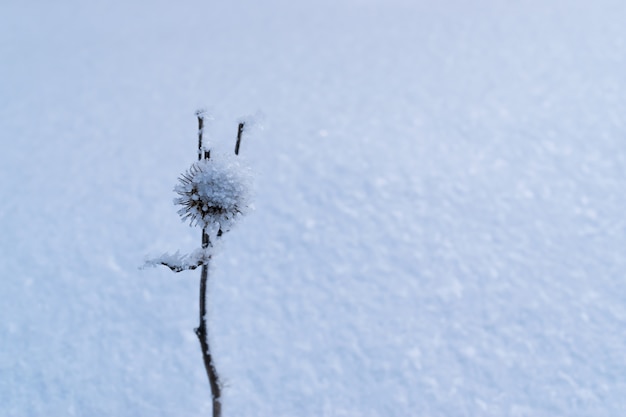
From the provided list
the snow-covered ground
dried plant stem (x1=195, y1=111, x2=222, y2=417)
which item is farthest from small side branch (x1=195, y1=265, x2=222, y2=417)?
the snow-covered ground

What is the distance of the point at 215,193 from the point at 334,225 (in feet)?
3.92

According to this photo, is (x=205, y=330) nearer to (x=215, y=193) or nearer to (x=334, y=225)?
(x=215, y=193)

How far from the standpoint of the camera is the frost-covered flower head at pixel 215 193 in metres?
0.95

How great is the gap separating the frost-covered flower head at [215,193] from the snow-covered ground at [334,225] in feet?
0.42

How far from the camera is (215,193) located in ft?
3.11

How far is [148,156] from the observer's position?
2.50 m

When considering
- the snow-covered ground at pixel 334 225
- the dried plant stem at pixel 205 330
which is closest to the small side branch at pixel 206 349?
the dried plant stem at pixel 205 330

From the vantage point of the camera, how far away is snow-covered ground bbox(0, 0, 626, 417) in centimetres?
158

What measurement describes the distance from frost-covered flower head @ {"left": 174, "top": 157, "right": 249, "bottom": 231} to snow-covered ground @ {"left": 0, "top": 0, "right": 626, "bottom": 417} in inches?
5.0

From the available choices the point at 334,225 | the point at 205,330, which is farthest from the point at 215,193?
the point at 334,225

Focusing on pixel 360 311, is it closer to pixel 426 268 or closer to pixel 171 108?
pixel 426 268

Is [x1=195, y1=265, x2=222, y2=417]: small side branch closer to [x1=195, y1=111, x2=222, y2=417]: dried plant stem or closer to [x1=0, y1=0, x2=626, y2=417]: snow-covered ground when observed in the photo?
[x1=195, y1=111, x2=222, y2=417]: dried plant stem

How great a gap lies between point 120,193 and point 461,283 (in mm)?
1204

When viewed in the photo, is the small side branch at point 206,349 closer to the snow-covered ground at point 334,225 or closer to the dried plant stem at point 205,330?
the dried plant stem at point 205,330
